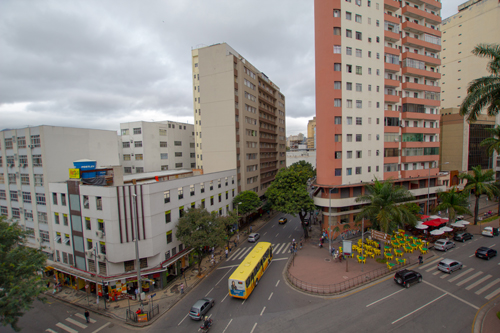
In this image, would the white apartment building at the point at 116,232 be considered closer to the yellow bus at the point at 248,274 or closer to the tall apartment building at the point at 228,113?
the yellow bus at the point at 248,274

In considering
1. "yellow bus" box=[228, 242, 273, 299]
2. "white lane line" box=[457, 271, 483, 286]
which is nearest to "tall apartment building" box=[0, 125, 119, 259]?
"yellow bus" box=[228, 242, 273, 299]

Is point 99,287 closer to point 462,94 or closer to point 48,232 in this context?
point 48,232

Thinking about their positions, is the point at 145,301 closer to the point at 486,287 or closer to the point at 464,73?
the point at 486,287

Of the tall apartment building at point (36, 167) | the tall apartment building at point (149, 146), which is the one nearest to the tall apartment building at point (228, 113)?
the tall apartment building at point (149, 146)

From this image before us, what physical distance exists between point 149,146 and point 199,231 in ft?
132

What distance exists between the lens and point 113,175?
105ft

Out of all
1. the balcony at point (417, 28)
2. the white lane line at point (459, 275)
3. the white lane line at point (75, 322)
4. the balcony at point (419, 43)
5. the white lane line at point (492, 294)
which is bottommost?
the white lane line at point (75, 322)

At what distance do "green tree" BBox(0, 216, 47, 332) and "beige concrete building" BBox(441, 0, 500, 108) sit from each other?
109174 millimetres

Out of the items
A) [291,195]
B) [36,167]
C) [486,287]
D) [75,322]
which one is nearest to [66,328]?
[75,322]

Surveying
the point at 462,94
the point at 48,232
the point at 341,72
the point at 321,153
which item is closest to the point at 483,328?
the point at 321,153

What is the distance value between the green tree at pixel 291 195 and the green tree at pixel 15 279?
31.4m

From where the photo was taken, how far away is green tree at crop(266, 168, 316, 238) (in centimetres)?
4003

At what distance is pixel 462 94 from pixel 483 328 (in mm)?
88079

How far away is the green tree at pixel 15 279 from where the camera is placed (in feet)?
53.6
